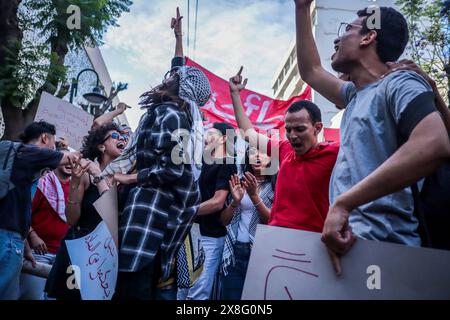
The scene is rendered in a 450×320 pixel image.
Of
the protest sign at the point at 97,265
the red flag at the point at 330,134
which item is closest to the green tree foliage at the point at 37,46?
the red flag at the point at 330,134

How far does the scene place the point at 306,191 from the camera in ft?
7.50

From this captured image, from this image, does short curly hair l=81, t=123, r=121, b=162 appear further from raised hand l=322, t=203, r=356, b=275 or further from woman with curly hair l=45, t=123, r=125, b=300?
raised hand l=322, t=203, r=356, b=275

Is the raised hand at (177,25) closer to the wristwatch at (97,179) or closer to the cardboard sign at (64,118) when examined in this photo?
the wristwatch at (97,179)

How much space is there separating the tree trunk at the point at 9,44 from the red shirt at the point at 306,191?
5.25m

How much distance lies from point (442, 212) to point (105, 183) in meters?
1.79

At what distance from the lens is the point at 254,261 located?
1.18 meters

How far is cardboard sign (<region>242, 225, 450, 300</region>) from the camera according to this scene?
3.45 feet

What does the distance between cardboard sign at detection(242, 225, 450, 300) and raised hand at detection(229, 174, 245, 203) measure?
214 cm

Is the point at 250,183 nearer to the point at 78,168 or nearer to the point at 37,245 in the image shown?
the point at 78,168

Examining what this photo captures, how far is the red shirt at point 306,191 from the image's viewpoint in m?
2.25

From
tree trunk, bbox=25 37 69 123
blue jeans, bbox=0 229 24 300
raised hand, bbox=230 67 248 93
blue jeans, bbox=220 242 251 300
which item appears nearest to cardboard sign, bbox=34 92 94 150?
blue jeans, bbox=0 229 24 300

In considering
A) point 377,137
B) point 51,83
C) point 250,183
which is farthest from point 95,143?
point 51,83
